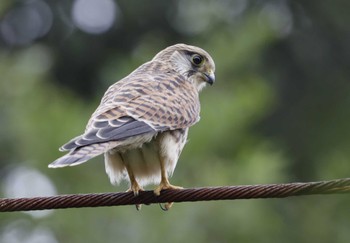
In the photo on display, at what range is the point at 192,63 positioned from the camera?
22.0ft

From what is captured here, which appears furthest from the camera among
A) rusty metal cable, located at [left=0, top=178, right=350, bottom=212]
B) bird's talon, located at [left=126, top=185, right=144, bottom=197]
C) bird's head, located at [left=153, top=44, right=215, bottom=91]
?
bird's head, located at [left=153, top=44, right=215, bottom=91]

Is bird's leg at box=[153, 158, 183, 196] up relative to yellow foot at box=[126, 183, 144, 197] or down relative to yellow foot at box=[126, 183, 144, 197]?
up

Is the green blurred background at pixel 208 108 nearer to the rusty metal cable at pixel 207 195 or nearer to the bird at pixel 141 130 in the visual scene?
the bird at pixel 141 130

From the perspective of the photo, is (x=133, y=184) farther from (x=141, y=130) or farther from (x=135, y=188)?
(x=141, y=130)

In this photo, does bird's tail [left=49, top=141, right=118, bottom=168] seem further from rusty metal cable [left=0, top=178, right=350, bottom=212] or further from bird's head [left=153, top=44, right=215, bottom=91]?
bird's head [left=153, top=44, right=215, bottom=91]

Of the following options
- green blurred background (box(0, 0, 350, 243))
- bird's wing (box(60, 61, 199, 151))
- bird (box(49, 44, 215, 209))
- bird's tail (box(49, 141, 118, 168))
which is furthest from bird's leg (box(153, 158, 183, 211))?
green blurred background (box(0, 0, 350, 243))

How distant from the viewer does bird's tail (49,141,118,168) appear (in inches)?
184

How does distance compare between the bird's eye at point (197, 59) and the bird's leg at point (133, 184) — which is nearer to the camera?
the bird's leg at point (133, 184)

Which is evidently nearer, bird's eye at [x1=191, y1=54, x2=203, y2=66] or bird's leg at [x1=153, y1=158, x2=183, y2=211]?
bird's leg at [x1=153, y1=158, x2=183, y2=211]

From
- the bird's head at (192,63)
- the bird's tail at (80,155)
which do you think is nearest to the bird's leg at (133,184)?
the bird's tail at (80,155)

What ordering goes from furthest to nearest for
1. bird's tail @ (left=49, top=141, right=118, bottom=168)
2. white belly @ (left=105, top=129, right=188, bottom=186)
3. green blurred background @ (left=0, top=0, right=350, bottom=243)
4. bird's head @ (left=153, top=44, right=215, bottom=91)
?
green blurred background @ (left=0, top=0, right=350, bottom=243), bird's head @ (left=153, top=44, right=215, bottom=91), white belly @ (left=105, top=129, right=188, bottom=186), bird's tail @ (left=49, top=141, right=118, bottom=168)

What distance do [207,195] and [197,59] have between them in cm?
234

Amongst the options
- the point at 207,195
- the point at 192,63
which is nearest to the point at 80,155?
the point at 207,195

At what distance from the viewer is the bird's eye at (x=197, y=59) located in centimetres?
672
